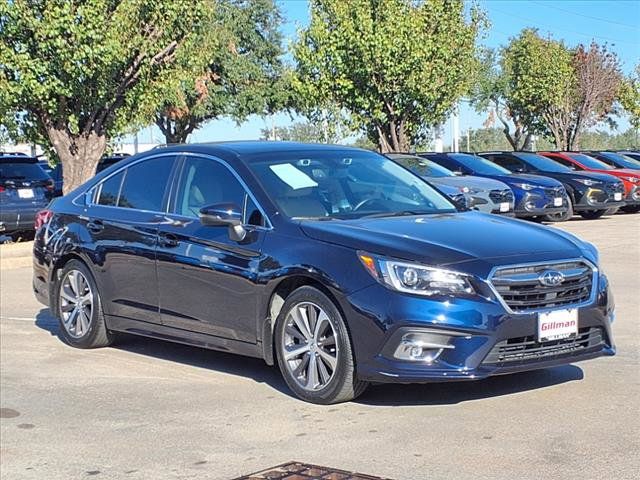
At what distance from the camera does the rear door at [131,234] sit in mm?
7488

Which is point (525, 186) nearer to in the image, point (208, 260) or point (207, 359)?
point (207, 359)

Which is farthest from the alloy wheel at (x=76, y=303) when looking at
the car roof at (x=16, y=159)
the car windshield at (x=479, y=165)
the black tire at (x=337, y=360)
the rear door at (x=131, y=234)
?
the car windshield at (x=479, y=165)

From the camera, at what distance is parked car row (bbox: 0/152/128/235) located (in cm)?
1772

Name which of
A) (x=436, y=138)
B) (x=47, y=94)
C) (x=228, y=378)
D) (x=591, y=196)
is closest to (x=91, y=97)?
(x=47, y=94)

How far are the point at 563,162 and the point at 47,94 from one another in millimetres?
12761

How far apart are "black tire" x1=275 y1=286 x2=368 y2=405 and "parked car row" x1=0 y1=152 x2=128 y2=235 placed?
491 inches

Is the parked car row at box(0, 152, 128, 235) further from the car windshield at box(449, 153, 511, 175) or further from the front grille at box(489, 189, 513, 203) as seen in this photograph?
the car windshield at box(449, 153, 511, 175)

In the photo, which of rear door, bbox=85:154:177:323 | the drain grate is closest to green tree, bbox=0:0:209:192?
rear door, bbox=85:154:177:323

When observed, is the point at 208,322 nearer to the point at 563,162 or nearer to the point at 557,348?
the point at 557,348

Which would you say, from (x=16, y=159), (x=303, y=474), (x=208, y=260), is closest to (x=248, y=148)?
(x=208, y=260)

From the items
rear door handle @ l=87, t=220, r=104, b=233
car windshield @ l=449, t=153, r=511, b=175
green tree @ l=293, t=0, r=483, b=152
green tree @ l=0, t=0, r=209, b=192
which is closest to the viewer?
rear door handle @ l=87, t=220, r=104, b=233

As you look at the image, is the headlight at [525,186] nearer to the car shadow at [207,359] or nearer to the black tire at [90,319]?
the car shadow at [207,359]

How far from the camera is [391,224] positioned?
644 centimetres

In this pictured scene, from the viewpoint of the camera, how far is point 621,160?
87.9ft
